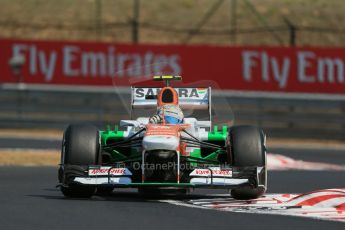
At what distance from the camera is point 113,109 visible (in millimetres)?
30641

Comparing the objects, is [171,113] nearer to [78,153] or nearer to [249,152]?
[249,152]

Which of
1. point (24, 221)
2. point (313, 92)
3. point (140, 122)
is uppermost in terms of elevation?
point (313, 92)

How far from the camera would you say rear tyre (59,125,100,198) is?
44.2ft

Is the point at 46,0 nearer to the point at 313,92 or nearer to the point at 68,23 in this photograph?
the point at 68,23

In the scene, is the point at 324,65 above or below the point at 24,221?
above

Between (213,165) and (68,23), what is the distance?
26.1 metres

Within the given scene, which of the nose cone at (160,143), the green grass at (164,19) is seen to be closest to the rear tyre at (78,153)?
the nose cone at (160,143)

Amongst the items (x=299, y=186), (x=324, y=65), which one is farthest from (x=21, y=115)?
(x=299, y=186)

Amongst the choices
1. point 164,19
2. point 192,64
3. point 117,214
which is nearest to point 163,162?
point 117,214

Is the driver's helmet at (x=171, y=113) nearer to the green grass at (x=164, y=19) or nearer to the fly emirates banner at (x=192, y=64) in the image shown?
the fly emirates banner at (x=192, y=64)

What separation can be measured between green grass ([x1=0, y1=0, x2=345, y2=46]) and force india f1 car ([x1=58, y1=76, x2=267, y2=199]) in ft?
70.9

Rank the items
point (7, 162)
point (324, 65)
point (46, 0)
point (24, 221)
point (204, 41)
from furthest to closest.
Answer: point (46, 0) < point (204, 41) < point (324, 65) < point (7, 162) < point (24, 221)

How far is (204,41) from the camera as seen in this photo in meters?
38.2

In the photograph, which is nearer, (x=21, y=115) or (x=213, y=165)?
(x=213, y=165)
